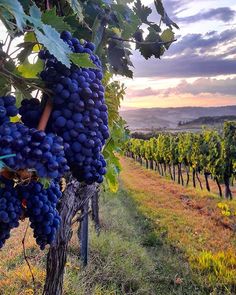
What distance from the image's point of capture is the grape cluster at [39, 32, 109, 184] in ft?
3.45

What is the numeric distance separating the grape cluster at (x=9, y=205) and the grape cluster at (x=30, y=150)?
0.15 metres

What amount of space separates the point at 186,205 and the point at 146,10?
19.6 metres

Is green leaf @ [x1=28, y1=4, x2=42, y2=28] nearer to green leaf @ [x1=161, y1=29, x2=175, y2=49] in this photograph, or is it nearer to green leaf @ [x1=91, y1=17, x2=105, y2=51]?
green leaf @ [x1=91, y1=17, x2=105, y2=51]

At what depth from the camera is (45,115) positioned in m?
1.06

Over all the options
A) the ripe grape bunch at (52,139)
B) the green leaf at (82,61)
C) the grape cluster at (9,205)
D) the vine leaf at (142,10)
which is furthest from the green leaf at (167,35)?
the grape cluster at (9,205)

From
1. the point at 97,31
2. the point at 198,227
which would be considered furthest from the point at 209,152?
the point at 97,31

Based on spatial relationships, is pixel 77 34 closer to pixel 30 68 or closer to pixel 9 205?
pixel 30 68

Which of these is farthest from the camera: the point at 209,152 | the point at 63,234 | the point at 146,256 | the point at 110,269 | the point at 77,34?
the point at 209,152

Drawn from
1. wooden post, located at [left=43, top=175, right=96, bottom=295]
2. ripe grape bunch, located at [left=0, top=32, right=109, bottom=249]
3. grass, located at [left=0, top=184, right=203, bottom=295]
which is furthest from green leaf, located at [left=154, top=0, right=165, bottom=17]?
grass, located at [left=0, top=184, right=203, bottom=295]

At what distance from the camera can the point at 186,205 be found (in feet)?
70.7

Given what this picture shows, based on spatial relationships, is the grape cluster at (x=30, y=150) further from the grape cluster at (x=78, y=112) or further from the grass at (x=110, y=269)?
the grass at (x=110, y=269)

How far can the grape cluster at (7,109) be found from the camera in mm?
971

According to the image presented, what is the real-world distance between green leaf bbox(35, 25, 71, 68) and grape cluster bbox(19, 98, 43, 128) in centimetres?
15

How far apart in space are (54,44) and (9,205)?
381 millimetres
